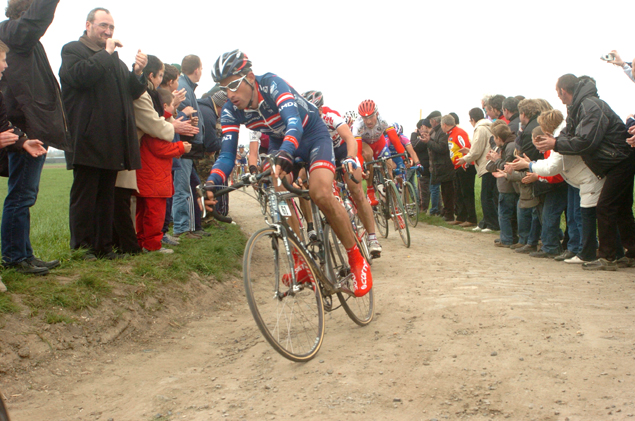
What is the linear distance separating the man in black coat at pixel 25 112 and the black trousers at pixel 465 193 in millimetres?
9380

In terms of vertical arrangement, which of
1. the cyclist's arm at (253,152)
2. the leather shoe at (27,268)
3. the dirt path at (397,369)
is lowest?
the dirt path at (397,369)

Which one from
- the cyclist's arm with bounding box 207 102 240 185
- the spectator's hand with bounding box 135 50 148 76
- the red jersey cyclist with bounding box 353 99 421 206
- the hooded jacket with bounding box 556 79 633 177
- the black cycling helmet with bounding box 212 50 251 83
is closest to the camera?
the cyclist's arm with bounding box 207 102 240 185

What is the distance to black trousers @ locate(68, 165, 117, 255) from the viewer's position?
6145 millimetres

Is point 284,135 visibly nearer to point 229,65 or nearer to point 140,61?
point 229,65

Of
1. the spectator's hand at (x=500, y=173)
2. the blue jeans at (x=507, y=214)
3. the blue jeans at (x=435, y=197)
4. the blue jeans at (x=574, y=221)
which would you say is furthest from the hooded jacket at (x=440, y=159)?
the blue jeans at (x=574, y=221)

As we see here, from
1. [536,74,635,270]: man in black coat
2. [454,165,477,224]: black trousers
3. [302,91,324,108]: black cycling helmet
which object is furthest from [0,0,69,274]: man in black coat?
[454,165,477,224]: black trousers

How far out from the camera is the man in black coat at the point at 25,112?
523 centimetres

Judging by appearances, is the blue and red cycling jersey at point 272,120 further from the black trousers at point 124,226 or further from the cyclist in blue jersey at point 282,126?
the black trousers at point 124,226

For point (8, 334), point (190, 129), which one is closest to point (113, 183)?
point (190, 129)

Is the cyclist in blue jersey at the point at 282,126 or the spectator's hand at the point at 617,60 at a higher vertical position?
the spectator's hand at the point at 617,60

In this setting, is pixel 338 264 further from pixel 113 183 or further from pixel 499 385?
pixel 113 183

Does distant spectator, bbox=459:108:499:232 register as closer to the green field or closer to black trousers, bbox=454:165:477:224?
black trousers, bbox=454:165:477:224

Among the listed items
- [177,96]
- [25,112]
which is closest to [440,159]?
[177,96]

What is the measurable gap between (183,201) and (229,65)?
443cm
